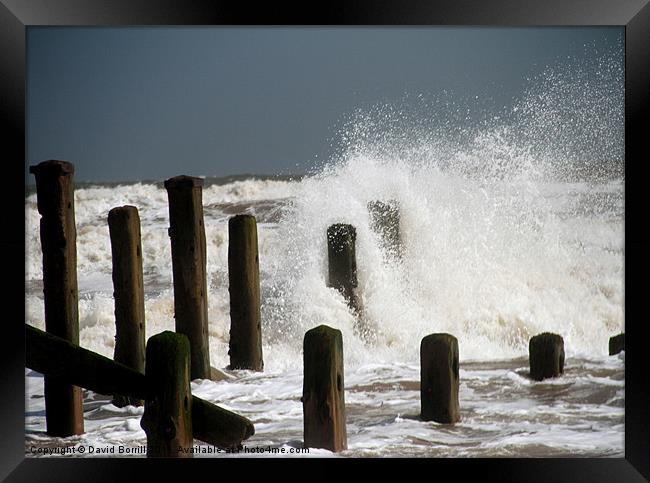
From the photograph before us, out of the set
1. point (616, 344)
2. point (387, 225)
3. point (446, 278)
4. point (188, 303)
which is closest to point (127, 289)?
point (188, 303)

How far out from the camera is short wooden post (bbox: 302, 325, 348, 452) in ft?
17.3

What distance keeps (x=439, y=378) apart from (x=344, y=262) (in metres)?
1.38

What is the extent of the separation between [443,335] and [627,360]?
1.26 m

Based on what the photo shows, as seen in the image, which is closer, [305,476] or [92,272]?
[305,476]

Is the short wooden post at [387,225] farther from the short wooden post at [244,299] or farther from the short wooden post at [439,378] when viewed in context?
the short wooden post at [439,378]

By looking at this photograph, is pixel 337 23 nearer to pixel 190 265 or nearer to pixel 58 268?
pixel 190 265

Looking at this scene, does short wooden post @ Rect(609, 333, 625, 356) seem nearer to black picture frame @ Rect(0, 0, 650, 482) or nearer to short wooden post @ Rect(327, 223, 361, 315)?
black picture frame @ Rect(0, 0, 650, 482)

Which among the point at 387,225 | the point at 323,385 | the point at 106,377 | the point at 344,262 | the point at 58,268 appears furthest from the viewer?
the point at 344,262

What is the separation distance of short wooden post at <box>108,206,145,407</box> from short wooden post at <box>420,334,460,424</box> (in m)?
1.97

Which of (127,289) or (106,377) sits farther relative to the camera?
(127,289)

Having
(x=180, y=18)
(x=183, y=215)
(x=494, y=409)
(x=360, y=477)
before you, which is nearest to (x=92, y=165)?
(x=183, y=215)

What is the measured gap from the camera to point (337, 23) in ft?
18.8

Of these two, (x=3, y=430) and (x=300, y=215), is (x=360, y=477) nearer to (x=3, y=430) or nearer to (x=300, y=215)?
(x=300, y=215)

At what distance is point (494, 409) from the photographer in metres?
6.04
